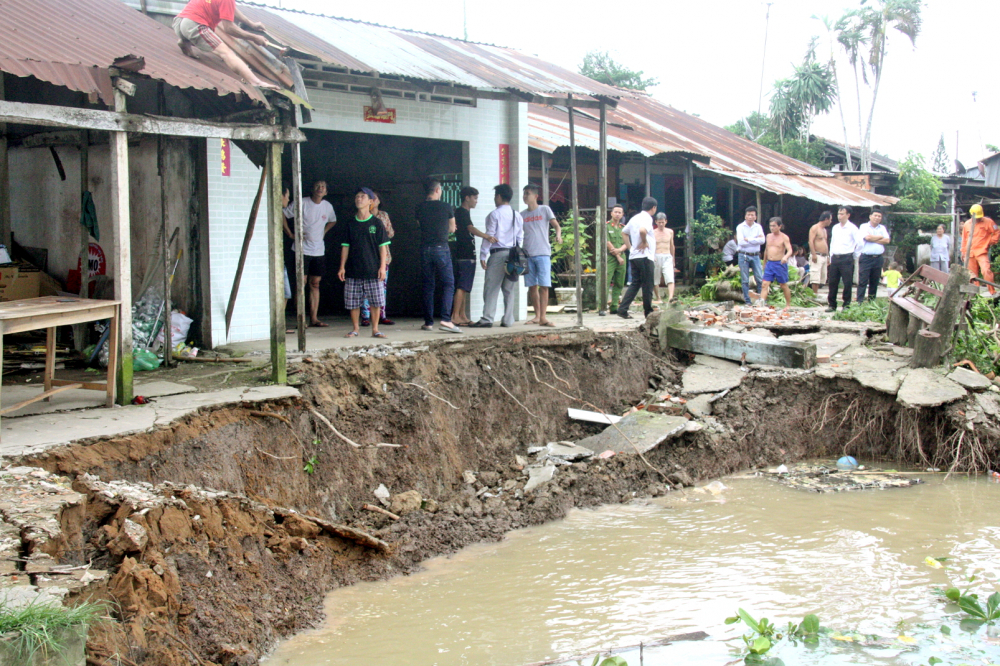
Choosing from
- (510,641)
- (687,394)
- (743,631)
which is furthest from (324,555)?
(687,394)

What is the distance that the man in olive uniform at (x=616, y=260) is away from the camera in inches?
493

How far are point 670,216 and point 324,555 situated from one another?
15.5 m

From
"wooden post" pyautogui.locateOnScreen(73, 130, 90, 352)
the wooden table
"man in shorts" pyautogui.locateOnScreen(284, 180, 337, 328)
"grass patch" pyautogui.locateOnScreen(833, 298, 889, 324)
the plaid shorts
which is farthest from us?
"grass patch" pyautogui.locateOnScreen(833, 298, 889, 324)

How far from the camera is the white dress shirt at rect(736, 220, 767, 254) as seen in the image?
45.0 ft

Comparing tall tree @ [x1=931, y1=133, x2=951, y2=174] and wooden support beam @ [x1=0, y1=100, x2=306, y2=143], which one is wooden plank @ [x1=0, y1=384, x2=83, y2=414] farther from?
tall tree @ [x1=931, y1=133, x2=951, y2=174]

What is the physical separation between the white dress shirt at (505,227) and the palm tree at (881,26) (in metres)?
23.6

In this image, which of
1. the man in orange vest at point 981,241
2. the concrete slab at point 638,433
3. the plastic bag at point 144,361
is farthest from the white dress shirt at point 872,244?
the plastic bag at point 144,361

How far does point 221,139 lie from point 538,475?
182 inches

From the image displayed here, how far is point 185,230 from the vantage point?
8.61 metres

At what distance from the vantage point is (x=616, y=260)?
41.3 ft

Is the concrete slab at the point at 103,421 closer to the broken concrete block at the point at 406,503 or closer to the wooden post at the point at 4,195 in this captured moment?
the broken concrete block at the point at 406,503

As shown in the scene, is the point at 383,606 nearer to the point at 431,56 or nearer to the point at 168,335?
the point at 168,335

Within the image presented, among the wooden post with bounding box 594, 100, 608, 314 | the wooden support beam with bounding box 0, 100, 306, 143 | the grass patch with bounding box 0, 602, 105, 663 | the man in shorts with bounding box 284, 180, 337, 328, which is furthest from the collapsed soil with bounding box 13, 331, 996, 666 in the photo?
the man in shorts with bounding box 284, 180, 337, 328

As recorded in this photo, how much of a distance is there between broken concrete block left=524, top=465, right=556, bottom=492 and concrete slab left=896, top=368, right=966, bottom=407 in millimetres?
3948
